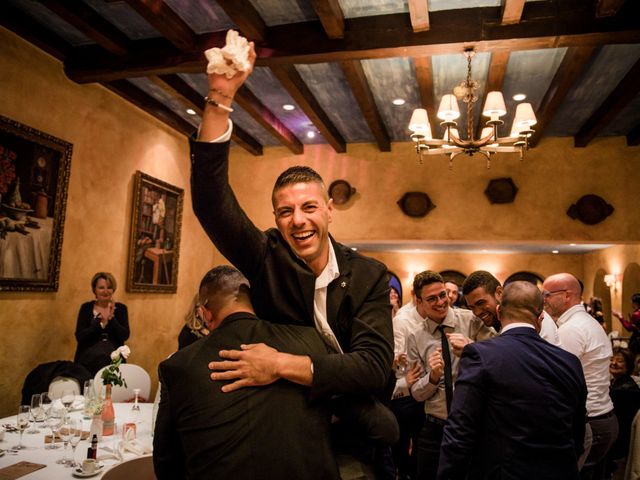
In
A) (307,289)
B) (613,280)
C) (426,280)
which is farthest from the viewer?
(613,280)

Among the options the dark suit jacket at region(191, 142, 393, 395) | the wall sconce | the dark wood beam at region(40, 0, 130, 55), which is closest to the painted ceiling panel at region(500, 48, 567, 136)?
the dark wood beam at region(40, 0, 130, 55)

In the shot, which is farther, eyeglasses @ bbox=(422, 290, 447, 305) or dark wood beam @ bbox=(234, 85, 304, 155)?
dark wood beam @ bbox=(234, 85, 304, 155)

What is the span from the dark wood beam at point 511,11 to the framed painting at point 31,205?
14.2 ft

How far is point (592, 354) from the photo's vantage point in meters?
3.41

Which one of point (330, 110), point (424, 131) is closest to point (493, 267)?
point (330, 110)

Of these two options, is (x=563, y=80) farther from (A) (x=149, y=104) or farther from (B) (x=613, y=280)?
(B) (x=613, y=280)

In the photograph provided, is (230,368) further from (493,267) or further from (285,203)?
(493,267)

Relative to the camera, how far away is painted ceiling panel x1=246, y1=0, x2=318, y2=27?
409 centimetres

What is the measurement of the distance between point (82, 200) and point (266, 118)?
97.5 inches

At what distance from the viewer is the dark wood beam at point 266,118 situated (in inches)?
223

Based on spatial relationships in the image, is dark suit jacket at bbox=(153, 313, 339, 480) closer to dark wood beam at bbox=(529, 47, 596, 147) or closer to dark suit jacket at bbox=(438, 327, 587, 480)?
dark suit jacket at bbox=(438, 327, 587, 480)

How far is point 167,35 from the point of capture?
4297mm

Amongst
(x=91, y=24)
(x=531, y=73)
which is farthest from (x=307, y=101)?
(x=531, y=73)

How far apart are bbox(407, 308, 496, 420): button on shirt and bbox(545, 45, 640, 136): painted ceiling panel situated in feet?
10.2
